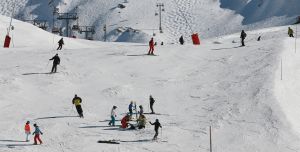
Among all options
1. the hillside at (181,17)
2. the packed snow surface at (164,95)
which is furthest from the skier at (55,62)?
the hillside at (181,17)

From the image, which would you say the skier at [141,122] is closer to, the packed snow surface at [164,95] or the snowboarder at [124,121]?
the packed snow surface at [164,95]

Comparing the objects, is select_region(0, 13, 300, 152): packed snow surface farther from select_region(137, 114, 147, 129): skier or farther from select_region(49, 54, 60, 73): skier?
select_region(49, 54, 60, 73): skier

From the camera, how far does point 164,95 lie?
32.6 m

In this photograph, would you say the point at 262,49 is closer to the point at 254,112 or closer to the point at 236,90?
the point at 236,90

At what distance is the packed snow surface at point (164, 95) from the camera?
965 inches

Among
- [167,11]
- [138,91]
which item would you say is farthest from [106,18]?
[138,91]

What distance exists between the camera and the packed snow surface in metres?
24.5

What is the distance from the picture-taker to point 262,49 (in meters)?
40.6

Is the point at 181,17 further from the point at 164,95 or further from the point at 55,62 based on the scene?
the point at 164,95

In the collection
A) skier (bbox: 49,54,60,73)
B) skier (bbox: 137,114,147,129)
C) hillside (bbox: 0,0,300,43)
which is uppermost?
hillside (bbox: 0,0,300,43)

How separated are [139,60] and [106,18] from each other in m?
71.8

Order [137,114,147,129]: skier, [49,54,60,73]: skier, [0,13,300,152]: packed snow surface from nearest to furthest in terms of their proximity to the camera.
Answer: [0,13,300,152]: packed snow surface, [137,114,147,129]: skier, [49,54,60,73]: skier

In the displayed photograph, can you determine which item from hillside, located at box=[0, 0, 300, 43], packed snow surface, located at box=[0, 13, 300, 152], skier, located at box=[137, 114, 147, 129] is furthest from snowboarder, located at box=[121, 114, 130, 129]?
hillside, located at box=[0, 0, 300, 43]

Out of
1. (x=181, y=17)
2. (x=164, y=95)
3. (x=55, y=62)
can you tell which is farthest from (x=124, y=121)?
(x=181, y=17)
